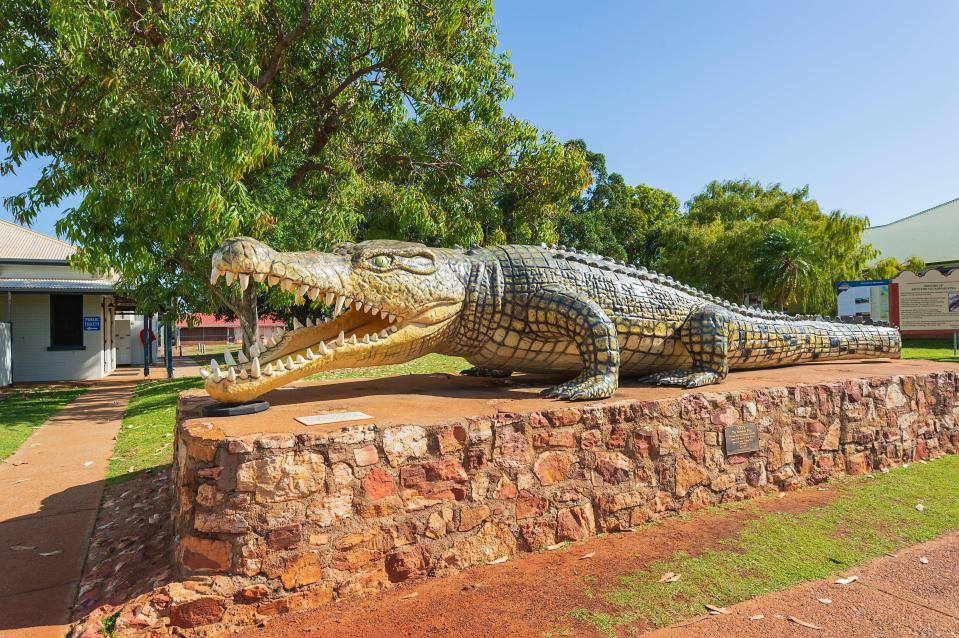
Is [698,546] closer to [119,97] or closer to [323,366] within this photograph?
[323,366]

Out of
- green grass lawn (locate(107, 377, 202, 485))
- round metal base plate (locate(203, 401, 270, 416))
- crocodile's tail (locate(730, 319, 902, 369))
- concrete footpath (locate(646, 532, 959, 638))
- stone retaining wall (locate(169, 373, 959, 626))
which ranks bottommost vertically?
concrete footpath (locate(646, 532, 959, 638))

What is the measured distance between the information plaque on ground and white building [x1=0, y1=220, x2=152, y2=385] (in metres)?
15.4

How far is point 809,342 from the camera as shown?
593cm

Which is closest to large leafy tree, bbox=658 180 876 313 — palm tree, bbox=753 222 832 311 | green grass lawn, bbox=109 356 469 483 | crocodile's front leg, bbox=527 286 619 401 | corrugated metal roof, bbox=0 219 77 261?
palm tree, bbox=753 222 832 311

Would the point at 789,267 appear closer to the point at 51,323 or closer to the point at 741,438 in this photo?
the point at 741,438

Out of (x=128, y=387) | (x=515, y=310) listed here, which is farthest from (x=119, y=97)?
(x=128, y=387)

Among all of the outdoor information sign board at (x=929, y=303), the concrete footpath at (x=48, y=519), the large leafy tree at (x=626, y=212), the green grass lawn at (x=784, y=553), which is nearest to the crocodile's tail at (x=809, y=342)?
the green grass lawn at (x=784, y=553)

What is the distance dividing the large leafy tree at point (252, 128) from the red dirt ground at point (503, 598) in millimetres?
5380

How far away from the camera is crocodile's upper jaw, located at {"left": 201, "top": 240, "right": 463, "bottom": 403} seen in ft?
10.8

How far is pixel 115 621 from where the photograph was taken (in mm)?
2535

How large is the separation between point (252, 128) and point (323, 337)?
4059mm

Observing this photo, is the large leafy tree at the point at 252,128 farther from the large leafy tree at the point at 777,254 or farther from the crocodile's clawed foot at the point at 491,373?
the large leafy tree at the point at 777,254

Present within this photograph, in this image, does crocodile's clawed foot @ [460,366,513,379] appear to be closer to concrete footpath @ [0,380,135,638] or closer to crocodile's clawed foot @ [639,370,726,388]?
crocodile's clawed foot @ [639,370,726,388]

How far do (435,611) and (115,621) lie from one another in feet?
4.85
